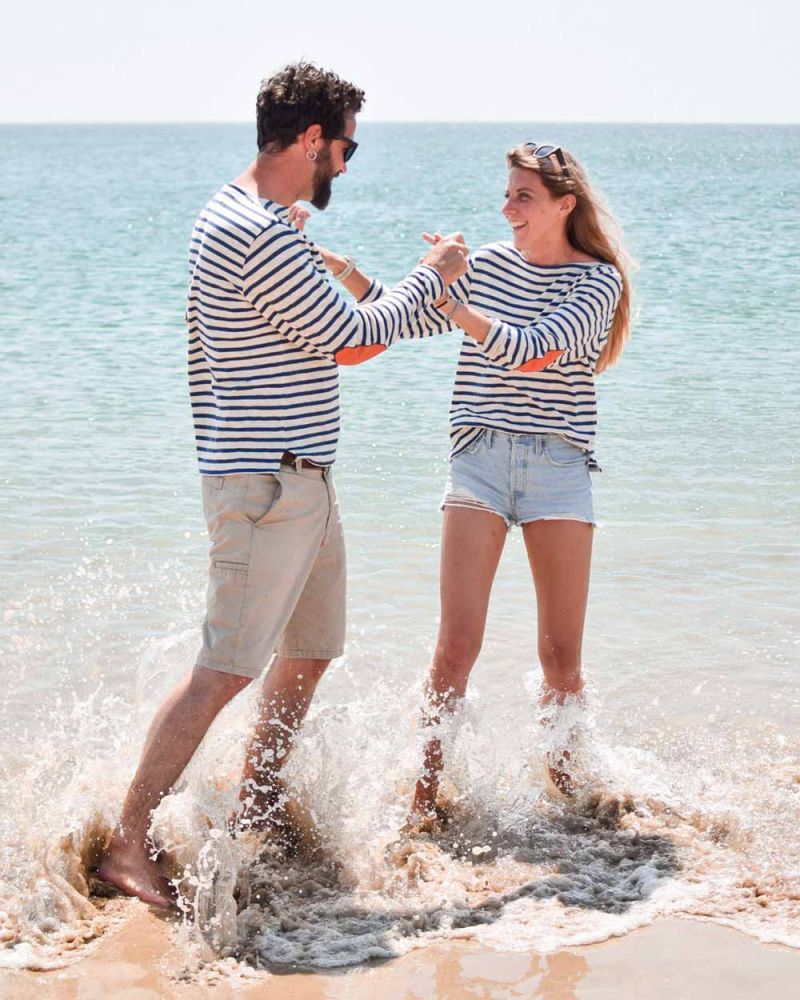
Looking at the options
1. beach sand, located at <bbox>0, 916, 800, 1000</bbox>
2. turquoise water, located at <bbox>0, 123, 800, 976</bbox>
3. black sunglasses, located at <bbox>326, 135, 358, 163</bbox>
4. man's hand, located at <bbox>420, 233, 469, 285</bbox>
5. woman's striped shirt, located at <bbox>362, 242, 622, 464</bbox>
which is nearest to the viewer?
beach sand, located at <bbox>0, 916, 800, 1000</bbox>

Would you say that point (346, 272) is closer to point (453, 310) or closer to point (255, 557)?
point (453, 310)

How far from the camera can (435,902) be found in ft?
13.3

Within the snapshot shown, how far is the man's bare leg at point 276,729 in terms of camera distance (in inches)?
167

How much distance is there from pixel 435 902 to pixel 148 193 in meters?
51.1

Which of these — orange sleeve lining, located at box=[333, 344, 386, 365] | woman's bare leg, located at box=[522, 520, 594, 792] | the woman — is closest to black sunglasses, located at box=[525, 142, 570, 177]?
the woman

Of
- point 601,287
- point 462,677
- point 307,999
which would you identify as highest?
point 601,287

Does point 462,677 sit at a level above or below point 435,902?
above

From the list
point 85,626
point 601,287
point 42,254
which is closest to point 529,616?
point 85,626

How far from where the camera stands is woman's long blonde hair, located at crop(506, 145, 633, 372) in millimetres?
4469

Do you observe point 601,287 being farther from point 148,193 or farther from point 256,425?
point 148,193

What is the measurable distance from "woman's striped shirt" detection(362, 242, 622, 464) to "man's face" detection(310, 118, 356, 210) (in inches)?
20.8

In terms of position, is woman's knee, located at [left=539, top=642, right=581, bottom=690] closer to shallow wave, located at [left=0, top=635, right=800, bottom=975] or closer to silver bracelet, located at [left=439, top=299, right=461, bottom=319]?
shallow wave, located at [left=0, top=635, right=800, bottom=975]

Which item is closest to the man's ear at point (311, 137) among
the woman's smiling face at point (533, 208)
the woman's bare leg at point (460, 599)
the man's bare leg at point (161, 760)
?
the woman's smiling face at point (533, 208)

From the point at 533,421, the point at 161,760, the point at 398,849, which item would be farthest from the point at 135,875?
the point at 533,421
